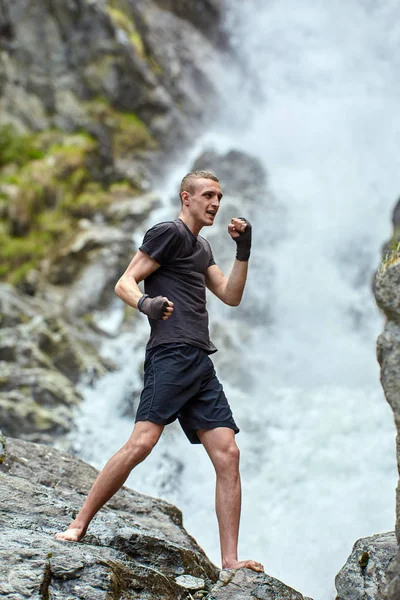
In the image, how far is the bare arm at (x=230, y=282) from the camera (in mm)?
4113

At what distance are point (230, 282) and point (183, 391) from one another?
32.4 inches

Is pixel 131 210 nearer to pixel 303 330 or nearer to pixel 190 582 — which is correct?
pixel 303 330

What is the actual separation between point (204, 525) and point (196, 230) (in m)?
4.67

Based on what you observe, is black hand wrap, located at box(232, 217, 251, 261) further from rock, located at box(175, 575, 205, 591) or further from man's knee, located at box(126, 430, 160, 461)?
rock, located at box(175, 575, 205, 591)

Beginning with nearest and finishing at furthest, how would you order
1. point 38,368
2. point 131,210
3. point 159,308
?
point 159,308 < point 38,368 < point 131,210

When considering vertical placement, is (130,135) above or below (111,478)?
above

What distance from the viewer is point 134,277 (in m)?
3.85

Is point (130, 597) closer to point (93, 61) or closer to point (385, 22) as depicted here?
point (93, 61)

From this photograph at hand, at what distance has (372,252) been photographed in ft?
55.3

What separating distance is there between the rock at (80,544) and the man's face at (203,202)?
1.99 meters

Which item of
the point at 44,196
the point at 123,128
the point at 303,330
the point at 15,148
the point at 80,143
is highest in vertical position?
the point at 123,128

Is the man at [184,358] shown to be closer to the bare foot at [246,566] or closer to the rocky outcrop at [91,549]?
the bare foot at [246,566]

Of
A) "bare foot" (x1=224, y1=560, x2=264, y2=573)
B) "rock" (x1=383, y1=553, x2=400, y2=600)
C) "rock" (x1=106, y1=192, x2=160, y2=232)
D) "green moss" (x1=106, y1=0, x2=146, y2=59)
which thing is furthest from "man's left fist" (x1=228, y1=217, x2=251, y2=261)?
"green moss" (x1=106, y1=0, x2=146, y2=59)

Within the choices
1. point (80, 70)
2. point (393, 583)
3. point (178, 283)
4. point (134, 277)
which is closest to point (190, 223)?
point (178, 283)
